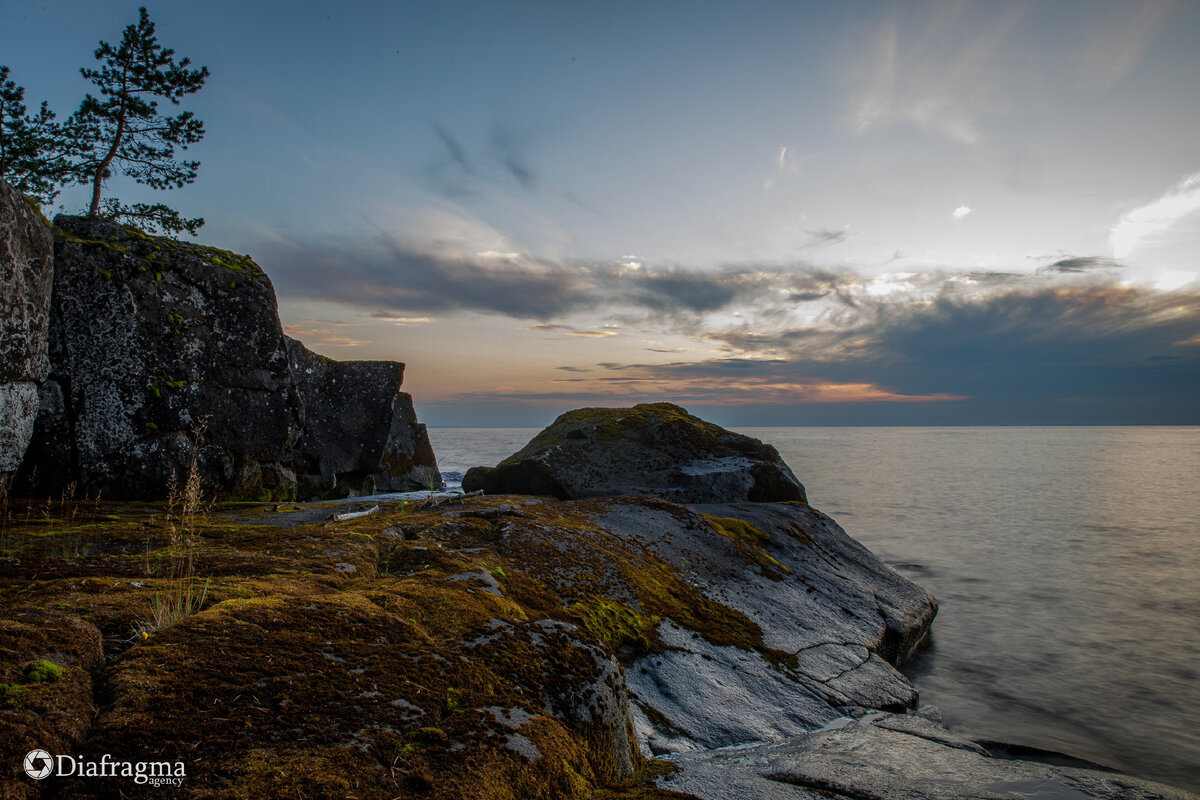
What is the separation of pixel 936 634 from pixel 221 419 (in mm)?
16579

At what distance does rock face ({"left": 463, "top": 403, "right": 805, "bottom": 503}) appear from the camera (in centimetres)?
1356

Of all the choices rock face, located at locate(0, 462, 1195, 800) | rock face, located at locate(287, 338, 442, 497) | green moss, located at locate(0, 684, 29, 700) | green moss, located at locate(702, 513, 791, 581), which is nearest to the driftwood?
rock face, located at locate(0, 462, 1195, 800)

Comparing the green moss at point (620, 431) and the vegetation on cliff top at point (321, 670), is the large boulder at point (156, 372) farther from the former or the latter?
the green moss at point (620, 431)

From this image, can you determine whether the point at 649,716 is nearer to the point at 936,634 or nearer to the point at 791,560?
the point at 791,560

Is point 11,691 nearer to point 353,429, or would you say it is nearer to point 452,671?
point 452,671

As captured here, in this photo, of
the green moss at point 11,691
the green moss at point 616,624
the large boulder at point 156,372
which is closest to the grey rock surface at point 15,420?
the large boulder at point 156,372

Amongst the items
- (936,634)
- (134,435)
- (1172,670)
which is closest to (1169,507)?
(1172,670)

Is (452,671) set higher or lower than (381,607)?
lower

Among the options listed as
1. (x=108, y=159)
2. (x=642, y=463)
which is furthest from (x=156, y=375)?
(x=108, y=159)

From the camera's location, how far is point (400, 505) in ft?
39.6

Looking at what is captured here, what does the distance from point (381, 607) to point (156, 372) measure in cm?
1063

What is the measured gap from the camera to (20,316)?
30.1 ft

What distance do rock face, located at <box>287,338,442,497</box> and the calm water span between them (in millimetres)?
17382

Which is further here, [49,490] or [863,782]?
[49,490]
